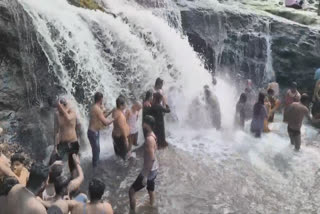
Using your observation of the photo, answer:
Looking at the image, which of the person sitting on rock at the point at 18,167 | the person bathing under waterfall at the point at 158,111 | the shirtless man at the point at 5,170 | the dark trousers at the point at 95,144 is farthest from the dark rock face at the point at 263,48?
the shirtless man at the point at 5,170

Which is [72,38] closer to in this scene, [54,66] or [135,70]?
[54,66]

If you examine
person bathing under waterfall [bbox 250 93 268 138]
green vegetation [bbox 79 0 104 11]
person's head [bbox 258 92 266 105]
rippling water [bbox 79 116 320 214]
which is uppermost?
green vegetation [bbox 79 0 104 11]

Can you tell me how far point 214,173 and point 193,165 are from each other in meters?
0.52

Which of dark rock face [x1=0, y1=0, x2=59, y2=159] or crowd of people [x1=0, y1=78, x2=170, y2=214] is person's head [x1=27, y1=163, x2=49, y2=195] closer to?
crowd of people [x1=0, y1=78, x2=170, y2=214]

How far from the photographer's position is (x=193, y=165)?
9.18 meters

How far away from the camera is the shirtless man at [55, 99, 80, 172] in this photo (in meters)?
7.51

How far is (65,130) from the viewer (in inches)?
298

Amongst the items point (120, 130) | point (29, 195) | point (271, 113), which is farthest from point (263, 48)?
point (29, 195)

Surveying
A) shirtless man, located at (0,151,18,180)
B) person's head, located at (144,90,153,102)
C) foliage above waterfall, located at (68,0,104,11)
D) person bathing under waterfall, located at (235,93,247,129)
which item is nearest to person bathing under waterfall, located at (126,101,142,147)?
person's head, located at (144,90,153,102)

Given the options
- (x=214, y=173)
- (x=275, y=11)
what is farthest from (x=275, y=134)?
(x=275, y=11)

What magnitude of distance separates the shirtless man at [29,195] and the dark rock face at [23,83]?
195 inches

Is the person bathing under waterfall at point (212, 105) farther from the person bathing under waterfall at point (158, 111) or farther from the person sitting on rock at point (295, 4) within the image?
the person sitting on rock at point (295, 4)

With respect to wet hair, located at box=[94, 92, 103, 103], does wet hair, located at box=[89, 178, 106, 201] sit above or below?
above

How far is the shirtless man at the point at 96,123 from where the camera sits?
804cm
